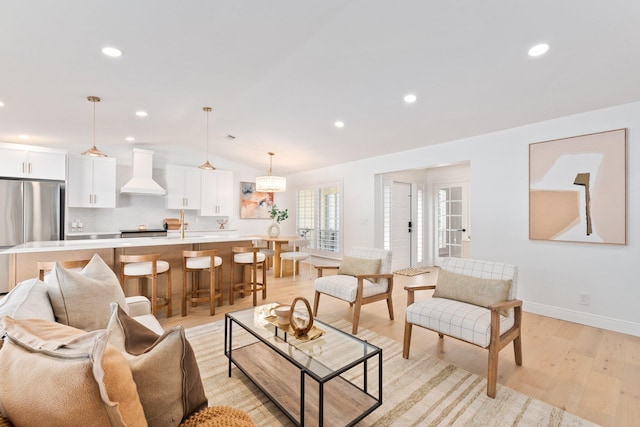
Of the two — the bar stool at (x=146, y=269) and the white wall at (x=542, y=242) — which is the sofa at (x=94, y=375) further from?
the white wall at (x=542, y=242)

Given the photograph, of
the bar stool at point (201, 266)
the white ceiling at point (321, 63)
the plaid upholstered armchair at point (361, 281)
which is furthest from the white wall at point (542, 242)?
the bar stool at point (201, 266)

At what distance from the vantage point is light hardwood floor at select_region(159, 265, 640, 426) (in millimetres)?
1890

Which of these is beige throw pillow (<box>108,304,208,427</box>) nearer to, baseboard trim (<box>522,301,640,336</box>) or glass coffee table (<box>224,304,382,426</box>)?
glass coffee table (<box>224,304,382,426</box>)

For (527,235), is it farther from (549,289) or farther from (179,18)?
(179,18)

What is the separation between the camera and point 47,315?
1.35m

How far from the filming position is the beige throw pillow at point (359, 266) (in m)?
3.28

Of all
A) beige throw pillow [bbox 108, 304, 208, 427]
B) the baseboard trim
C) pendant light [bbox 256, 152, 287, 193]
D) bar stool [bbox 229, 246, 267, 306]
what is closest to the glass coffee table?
beige throw pillow [bbox 108, 304, 208, 427]

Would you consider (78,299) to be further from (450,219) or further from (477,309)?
(450,219)

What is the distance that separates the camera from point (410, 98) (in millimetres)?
3344

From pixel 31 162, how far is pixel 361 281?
220 inches

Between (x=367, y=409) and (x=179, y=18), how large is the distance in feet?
9.62

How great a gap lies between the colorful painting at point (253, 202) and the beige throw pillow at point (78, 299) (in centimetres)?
571

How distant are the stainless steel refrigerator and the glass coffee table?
173 inches

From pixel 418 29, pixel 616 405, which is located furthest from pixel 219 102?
pixel 616 405
